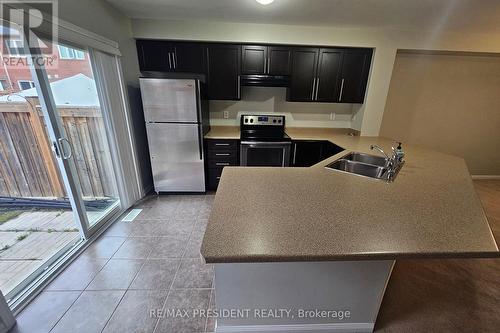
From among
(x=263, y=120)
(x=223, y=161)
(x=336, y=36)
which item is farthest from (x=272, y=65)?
(x=223, y=161)

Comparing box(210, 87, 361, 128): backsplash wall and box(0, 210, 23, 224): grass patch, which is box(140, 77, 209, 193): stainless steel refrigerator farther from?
box(0, 210, 23, 224): grass patch

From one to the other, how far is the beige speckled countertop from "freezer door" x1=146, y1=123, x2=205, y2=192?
141 centimetres

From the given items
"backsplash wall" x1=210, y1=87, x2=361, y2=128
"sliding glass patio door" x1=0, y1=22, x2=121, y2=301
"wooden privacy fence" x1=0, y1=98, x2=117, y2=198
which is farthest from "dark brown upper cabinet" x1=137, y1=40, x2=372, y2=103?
"wooden privacy fence" x1=0, y1=98, x2=117, y2=198

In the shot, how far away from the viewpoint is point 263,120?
10.9ft

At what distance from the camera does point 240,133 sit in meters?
3.23

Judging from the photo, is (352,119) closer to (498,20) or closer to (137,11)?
(498,20)

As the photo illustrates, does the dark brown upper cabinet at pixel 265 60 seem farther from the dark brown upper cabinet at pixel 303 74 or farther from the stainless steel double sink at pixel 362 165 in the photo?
the stainless steel double sink at pixel 362 165

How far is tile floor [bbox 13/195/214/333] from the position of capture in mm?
1383

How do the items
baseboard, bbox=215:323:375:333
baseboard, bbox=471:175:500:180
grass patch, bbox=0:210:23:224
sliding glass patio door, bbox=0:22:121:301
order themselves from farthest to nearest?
baseboard, bbox=471:175:500:180, grass patch, bbox=0:210:23:224, sliding glass patio door, bbox=0:22:121:301, baseboard, bbox=215:323:375:333

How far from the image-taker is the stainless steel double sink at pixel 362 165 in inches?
75.6

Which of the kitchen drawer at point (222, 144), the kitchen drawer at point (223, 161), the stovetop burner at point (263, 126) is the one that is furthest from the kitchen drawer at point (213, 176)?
the stovetop burner at point (263, 126)

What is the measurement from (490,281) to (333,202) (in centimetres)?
183

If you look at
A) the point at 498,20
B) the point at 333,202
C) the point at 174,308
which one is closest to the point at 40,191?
the point at 174,308

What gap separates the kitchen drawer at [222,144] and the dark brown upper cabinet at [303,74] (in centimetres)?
113
